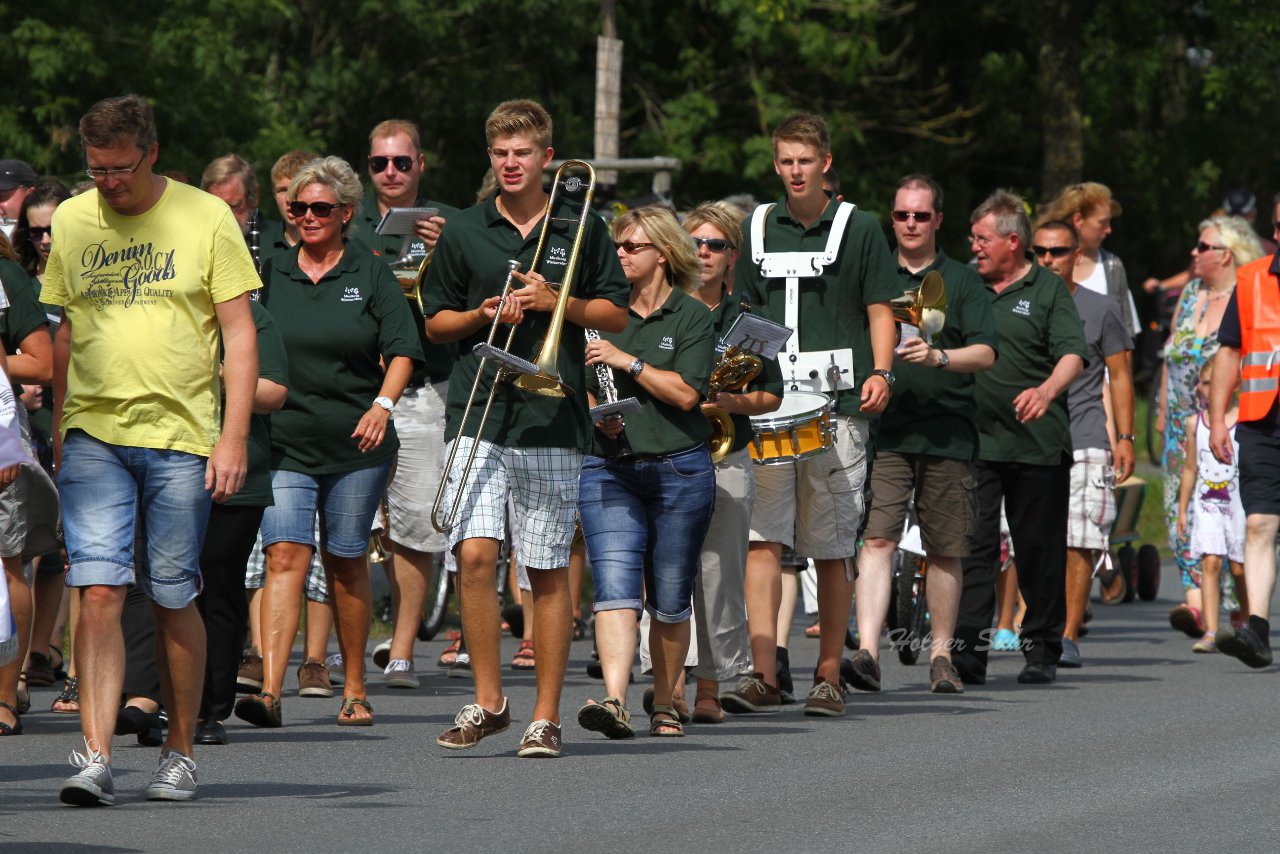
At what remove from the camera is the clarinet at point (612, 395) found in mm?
9188

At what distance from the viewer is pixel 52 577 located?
10727 mm

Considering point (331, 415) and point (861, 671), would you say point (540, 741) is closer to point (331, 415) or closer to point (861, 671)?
point (331, 415)

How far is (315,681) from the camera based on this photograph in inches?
423

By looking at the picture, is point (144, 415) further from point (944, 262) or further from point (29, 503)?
point (944, 262)

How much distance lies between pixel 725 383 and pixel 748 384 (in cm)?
10

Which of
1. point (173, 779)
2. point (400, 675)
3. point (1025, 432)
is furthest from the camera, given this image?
point (1025, 432)

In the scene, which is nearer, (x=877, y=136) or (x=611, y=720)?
(x=611, y=720)

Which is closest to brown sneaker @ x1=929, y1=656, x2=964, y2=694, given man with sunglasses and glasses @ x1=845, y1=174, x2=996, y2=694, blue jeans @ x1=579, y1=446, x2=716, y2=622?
man with sunglasses and glasses @ x1=845, y1=174, x2=996, y2=694

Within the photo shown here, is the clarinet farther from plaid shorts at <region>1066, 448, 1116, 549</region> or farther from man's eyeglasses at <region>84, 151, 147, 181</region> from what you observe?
plaid shorts at <region>1066, 448, 1116, 549</region>

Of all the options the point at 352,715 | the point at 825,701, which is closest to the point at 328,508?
the point at 352,715

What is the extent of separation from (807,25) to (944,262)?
74.9 ft

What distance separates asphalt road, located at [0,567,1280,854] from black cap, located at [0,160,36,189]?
→ 223cm

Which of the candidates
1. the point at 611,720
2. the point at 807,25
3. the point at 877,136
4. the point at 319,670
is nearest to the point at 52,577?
the point at 319,670

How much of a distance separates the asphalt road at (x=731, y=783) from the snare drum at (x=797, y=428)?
1099 millimetres
